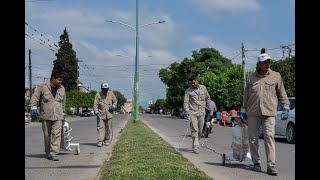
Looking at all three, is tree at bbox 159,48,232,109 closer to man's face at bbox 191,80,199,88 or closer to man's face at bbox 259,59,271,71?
man's face at bbox 191,80,199,88

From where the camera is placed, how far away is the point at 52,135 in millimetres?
10781

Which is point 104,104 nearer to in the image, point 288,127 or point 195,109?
point 195,109

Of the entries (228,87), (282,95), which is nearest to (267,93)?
(282,95)

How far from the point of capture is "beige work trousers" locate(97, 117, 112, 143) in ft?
47.7

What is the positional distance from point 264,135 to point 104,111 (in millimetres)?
7151

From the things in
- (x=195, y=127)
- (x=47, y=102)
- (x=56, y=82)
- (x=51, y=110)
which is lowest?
(x=195, y=127)

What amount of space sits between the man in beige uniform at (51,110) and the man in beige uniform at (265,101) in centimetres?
435

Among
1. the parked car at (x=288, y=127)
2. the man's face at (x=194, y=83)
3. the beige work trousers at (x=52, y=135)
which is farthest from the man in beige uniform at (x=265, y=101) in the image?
the parked car at (x=288, y=127)

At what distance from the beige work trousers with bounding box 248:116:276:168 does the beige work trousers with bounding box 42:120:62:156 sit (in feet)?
14.2

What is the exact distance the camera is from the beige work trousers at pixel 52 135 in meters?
Result: 10.7

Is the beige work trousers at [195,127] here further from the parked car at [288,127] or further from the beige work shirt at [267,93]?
the parked car at [288,127]
